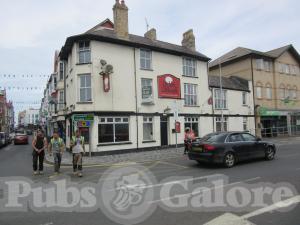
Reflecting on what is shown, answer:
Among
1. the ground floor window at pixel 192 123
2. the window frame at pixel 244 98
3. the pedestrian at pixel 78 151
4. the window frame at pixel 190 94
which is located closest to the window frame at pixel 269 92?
the window frame at pixel 244 98

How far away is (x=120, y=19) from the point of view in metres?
21.1

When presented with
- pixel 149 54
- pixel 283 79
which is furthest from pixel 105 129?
pixel 283 79

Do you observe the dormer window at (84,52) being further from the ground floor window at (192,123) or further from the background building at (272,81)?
the background building at (272,81)

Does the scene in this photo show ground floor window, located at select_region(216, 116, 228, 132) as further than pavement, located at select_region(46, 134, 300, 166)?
Yes

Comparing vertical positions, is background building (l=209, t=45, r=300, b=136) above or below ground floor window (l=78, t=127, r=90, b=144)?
above

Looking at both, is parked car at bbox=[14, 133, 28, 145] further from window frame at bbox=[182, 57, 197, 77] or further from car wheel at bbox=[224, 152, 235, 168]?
car wheel at bbox=[224, 152, 235, 168]

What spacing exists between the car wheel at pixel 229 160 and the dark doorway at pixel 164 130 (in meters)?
11.2

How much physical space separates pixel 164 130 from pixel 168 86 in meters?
3.74

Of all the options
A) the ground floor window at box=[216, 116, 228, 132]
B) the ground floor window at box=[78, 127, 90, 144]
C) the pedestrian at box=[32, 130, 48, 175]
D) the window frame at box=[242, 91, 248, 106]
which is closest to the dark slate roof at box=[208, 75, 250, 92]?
the window frame at box=[242, 91, 248, 106]

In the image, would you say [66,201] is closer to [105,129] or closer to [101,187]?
[101,187]

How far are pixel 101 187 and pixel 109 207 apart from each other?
2.28 m

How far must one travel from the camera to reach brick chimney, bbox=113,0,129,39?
20953 mm

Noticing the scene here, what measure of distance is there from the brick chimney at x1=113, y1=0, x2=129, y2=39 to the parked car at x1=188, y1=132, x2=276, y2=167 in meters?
12.4

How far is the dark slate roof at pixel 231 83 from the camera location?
90.4 ft
